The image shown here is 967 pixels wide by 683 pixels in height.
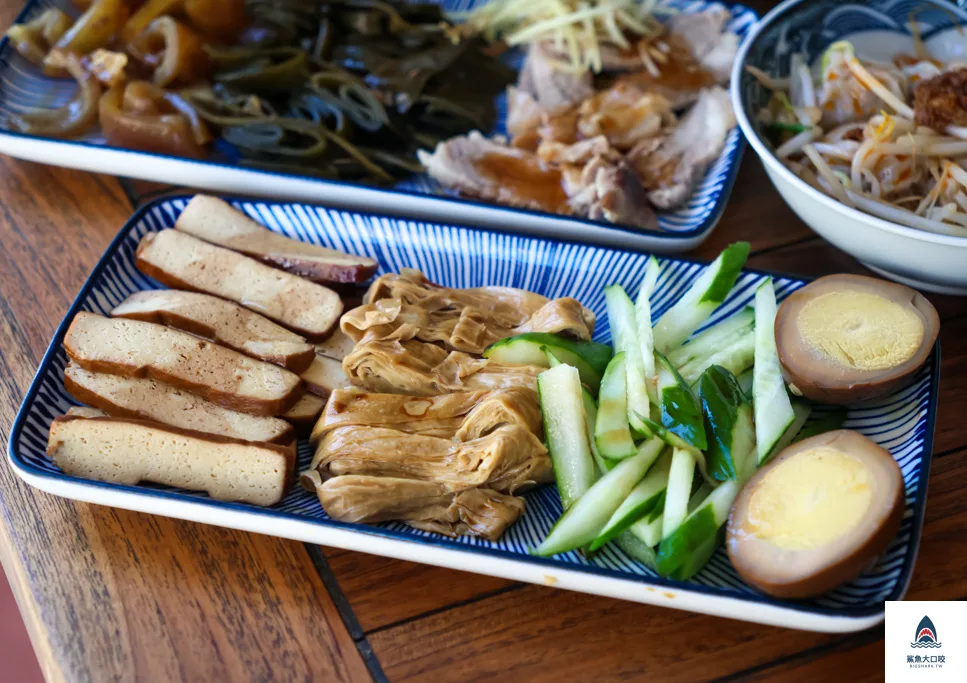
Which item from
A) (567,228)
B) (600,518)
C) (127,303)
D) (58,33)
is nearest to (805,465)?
(600,518)

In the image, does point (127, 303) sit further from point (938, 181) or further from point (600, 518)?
point (938, 181)

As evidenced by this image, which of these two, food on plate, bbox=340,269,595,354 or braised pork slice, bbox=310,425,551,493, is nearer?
braised pork slice, bbox=310,425,551,493

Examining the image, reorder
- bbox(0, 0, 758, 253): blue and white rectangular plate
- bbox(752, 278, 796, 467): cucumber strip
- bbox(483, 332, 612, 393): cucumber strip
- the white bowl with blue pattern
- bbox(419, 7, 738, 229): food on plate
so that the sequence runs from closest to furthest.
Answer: bbox(752, 278, 796, 467): cucumber strip
bbox(483, 332, 612, 393): cucumber strip
the white bowl with blue pattern
bbox(0, 0, 758, 253): blue and white rectangular plate
bbox(419, 7, 738, 229): food on plate

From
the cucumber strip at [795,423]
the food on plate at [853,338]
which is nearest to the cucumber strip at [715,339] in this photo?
the food on plate at [853,338]

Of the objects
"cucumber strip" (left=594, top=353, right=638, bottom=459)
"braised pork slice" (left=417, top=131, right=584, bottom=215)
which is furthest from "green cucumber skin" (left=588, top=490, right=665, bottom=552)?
"braised pork slice" (left=417, top=131, right=584, bottom=215)

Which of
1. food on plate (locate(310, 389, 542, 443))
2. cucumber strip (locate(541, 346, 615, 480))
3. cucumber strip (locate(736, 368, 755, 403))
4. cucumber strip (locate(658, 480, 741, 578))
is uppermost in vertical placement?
food on plate (locate(310, 389, 542, 443))

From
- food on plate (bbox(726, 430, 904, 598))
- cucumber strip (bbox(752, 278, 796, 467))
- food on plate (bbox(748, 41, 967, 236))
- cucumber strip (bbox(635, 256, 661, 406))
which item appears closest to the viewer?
food on plate (bbox(726, 430, 904, 598))

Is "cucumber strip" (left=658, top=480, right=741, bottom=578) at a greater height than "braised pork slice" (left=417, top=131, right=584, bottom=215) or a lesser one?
lesser

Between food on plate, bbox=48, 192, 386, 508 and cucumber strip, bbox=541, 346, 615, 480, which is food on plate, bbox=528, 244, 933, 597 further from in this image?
food on plate, bbox=48, 192, 386, 508
